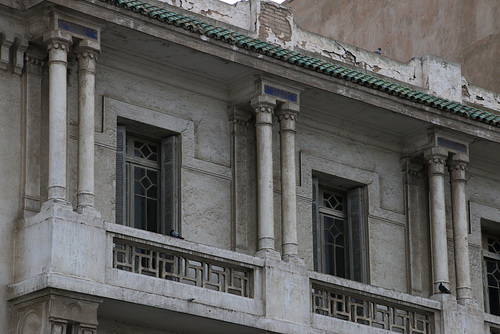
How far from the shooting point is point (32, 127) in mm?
18688

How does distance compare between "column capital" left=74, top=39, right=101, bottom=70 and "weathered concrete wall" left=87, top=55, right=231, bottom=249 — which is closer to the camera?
→ "column capital" left=74, top=39, right=101, bottom=70

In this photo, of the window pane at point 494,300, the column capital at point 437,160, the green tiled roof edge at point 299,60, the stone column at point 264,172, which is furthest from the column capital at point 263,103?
the window pane at point 494,300

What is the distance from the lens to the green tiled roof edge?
63.2 ft

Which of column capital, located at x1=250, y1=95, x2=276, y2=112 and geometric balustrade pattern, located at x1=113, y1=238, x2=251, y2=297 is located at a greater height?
column capital, located at x1=250, y1=95, x2=276, y2=112

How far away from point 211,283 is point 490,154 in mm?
5901

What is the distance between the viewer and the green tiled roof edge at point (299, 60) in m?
19.3

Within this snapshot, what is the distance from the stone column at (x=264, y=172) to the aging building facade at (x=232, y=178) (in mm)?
26

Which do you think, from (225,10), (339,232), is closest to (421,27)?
(339,232)

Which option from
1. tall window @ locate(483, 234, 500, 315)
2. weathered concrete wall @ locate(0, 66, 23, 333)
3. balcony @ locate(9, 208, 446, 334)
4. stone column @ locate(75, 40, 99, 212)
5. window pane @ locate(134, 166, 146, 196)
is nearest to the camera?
balcony @ locate(9, 208, 446, 334)

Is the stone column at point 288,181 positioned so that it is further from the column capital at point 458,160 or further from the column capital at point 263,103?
the column capital at point 458,160

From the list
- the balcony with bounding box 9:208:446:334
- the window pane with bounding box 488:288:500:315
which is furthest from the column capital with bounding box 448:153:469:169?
the balcony with bounding box 9:208:446:334

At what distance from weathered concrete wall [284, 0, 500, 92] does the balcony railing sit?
23.1 feet

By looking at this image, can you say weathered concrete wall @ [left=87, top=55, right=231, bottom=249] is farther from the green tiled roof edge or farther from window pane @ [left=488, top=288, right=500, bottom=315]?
window pane @ [left=488, top=288, right=500, bottom=315]

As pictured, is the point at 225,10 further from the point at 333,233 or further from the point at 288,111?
the point at 333,233
